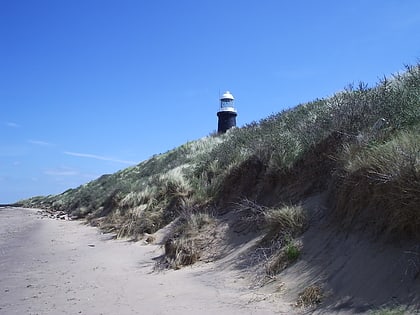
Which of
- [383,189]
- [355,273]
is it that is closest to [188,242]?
[355,273]

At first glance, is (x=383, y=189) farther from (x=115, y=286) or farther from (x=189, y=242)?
(x=189, y=242)

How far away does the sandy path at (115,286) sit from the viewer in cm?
668

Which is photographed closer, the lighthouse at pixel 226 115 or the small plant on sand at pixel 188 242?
the small plant on sand at pixel 188 242

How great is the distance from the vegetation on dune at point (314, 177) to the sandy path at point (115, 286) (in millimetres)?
888

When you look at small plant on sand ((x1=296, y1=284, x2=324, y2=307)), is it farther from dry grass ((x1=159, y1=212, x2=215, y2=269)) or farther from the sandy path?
dry grass ((x1=159, y1=212, x2=215, y2=269))

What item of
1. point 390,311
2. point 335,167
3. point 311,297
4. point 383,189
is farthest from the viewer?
point 335,167

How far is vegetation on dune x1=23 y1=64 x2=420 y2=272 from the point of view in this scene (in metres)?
6.16

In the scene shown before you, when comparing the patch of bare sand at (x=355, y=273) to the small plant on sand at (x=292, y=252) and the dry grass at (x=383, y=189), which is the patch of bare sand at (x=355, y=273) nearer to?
the small plant on sand at (x=292, y=252)

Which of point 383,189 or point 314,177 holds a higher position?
point 314,177

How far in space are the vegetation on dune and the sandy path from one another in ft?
2.91

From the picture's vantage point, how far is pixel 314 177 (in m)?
9.52

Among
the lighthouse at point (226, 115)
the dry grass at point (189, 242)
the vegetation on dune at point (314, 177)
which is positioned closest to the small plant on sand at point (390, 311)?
the vegetation on dune at point (314, 177)

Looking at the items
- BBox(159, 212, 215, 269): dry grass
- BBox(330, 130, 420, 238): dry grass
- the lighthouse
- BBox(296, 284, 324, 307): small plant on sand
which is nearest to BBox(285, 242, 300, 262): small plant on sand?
BBox(330, 130, 420, 238): dry grass

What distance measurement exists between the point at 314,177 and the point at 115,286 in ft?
15.4
